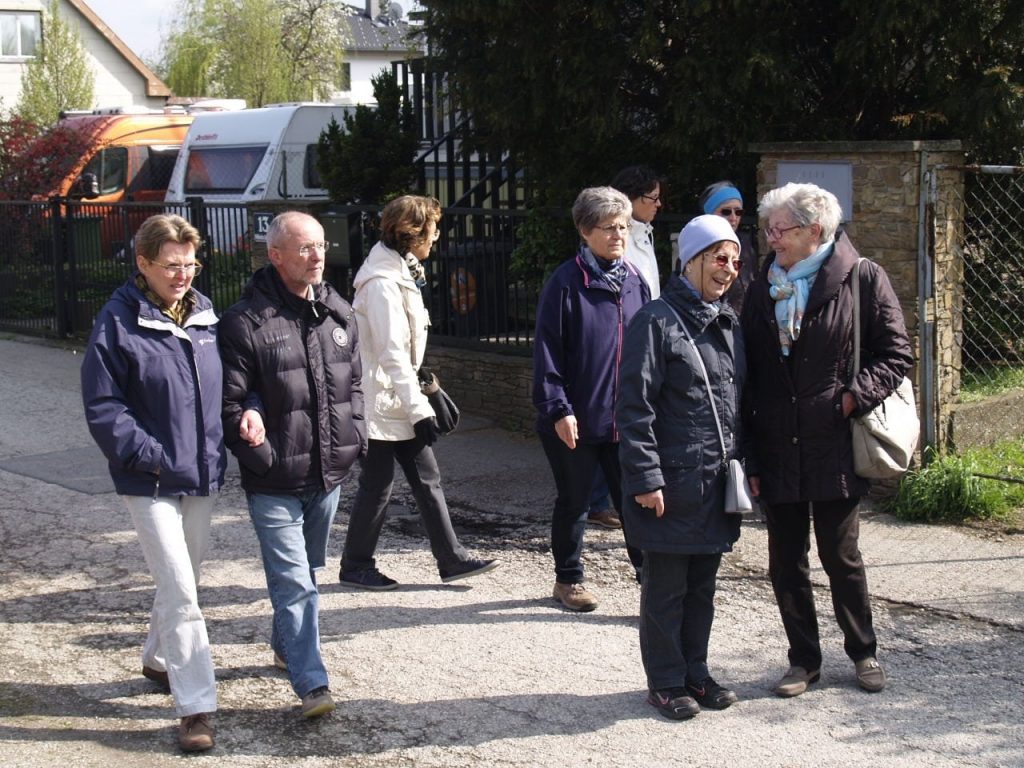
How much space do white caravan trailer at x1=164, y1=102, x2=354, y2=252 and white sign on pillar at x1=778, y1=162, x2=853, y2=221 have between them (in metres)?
10.3

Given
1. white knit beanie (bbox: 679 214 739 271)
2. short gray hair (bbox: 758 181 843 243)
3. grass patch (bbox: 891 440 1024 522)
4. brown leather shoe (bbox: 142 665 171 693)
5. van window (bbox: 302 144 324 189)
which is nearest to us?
white knit beanie (bbox: 679 214 739 271)

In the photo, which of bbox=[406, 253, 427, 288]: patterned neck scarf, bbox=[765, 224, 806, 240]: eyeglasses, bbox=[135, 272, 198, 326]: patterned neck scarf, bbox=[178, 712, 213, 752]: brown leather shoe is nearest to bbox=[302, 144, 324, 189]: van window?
bbox=[406, 253, 427, 288]: patterned neck scarf

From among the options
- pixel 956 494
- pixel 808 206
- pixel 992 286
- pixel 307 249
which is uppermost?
pixel 808 206

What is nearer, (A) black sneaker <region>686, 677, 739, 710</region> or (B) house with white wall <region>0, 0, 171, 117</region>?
(A) black sneaker <region>686, 677, 739, 710</region>

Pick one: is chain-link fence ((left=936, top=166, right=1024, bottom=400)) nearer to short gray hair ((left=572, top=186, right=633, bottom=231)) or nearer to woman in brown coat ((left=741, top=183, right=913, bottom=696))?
short gray hair ((left=572, top=186, right=633, bottom=231))

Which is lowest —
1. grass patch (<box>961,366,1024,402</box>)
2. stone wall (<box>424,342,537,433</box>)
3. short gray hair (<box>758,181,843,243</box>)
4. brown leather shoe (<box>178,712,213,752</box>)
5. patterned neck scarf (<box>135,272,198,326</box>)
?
brown leather shoe (<box>178,712,213,752</box>)

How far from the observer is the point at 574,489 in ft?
19.5

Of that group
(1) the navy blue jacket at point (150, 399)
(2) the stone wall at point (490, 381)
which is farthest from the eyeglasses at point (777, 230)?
(2) the stone wall at point (490, 381)

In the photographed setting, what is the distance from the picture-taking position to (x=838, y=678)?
5141 mm

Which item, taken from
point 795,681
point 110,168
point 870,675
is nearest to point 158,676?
point 795,681

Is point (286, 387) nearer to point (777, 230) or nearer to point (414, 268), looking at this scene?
point (414, 268)

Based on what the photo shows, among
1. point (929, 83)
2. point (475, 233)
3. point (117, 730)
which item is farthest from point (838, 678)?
point (475, 233)

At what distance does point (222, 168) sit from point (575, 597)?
14363 mm

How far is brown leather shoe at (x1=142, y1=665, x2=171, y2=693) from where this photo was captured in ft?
17.1
